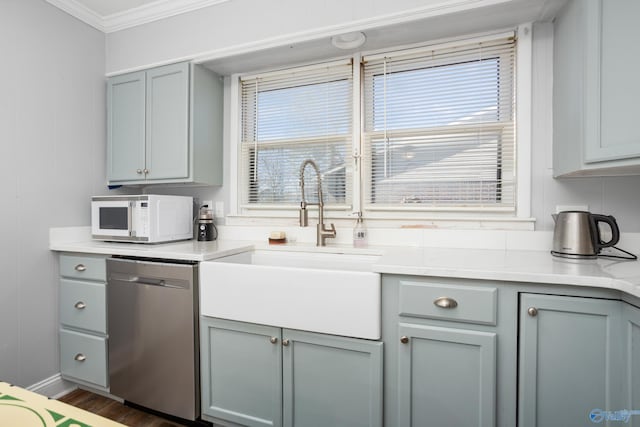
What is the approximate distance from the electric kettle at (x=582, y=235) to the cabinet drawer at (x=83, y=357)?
2.52m

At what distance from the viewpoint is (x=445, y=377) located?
1320 millimetres

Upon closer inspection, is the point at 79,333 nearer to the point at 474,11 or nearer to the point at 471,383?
the point at 471,383

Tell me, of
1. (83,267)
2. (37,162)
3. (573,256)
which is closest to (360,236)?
(573,256)

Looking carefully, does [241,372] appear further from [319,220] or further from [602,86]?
[602,86]

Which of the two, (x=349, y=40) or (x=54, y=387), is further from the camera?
(x=54, y=387)

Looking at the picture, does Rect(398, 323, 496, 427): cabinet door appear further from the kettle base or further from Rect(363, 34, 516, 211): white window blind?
Rect(363, 34, 516, 211): white window blind

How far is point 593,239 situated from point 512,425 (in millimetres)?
848

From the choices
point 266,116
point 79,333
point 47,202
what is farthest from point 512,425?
point 47,202

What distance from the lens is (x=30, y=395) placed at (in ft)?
2.11

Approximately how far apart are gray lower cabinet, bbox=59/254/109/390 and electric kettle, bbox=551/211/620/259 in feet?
7.98

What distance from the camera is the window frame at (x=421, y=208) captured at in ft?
5.92

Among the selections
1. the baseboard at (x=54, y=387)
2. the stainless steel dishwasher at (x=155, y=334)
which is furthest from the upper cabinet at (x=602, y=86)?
the baseboard at (x=54, y=387)

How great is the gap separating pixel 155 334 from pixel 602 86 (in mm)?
2342

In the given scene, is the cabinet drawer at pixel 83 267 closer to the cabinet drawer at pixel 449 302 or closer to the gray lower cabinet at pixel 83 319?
the gray lower cabinet at pixel 83 319
